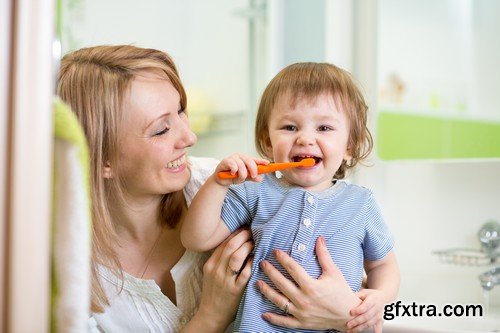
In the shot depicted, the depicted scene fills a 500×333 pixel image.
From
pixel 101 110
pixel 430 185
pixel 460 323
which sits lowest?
pixel 460 323

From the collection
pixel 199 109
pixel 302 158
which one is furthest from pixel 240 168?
pixel 199 109

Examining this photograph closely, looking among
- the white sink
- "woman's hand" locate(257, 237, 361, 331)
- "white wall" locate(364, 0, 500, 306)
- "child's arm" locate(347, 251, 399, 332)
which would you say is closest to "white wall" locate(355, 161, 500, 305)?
"white wall" locate(364, 0, 500, 306)

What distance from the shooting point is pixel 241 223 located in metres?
1.09

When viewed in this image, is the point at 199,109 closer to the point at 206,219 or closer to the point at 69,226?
the point at 206,219

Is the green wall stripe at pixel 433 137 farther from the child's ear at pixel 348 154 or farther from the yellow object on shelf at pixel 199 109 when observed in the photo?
the yellow object on shelf at pixel 199 109

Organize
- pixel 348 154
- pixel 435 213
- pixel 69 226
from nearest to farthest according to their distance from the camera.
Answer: pixel 69 226 → pixel 348 154 → pixel 435 213

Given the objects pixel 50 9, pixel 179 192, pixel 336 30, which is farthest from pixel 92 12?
pixel 50 9

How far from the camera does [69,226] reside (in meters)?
0.62

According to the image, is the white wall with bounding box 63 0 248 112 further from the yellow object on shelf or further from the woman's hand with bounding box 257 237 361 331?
the woman's hand with bounding box 257 237 361 331

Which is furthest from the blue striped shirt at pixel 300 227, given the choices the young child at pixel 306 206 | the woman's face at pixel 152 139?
the woman's face at pixel 152 139

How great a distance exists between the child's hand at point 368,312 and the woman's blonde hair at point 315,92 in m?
0.26

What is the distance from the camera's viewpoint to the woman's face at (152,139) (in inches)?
42.3

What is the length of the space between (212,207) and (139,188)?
6.7 inches

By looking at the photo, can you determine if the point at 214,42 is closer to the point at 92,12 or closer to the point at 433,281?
the point at 92,12
